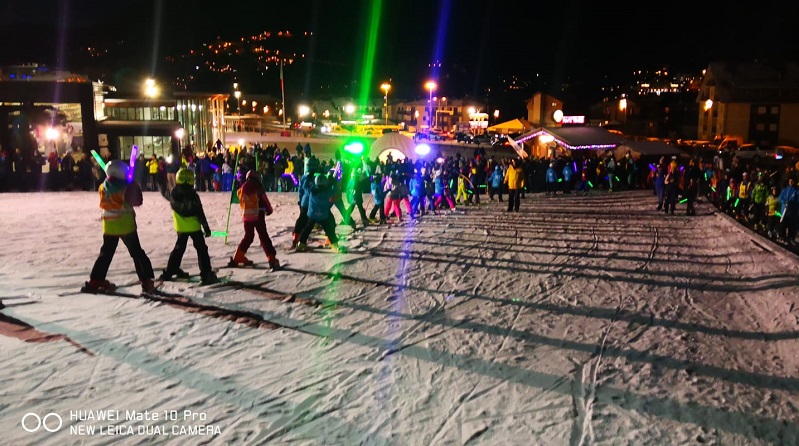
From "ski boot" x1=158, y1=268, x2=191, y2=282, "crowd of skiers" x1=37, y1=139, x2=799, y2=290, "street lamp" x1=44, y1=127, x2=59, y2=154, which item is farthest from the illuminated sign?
"ski boot" x1=158, y1=268, x2=191, y2=282

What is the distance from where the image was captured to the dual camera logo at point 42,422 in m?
4.09

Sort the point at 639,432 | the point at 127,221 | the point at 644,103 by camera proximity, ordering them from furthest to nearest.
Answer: the point at 644,103, the point at 127,221, the point at 639,432

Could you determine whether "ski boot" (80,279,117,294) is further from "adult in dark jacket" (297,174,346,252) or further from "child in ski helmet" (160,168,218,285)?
"adult in dark jacket" (297,174,346,252)

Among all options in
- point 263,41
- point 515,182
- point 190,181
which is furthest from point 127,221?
point 263,41

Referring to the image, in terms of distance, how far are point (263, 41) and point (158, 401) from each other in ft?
492

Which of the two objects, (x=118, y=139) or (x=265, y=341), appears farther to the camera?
(x=118, y=139)

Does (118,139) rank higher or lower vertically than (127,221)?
higher

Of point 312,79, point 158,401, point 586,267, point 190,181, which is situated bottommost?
point 158,401

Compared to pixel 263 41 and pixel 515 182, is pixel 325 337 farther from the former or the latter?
pixel 263 41

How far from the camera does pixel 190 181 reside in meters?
7.44

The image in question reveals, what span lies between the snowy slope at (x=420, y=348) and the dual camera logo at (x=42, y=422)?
3 centimetres

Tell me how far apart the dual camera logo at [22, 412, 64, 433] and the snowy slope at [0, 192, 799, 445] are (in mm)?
28

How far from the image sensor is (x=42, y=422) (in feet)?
13.7

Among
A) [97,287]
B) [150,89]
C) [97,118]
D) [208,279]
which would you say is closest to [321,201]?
[208,279]
